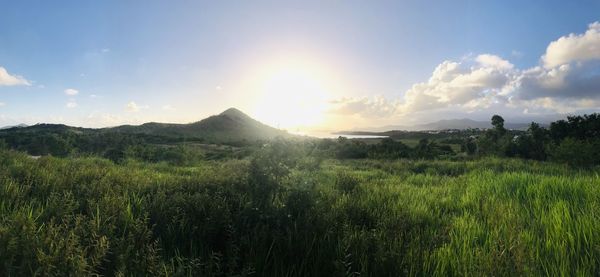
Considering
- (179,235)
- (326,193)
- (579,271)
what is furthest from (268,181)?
(579,271)

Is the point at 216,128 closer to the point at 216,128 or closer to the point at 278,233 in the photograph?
the point at 216,128

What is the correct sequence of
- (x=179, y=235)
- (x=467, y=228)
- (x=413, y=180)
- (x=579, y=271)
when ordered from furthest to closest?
(x=413, y=180) < (x=467, y=228) < (x=179, y=235) < (x=579, y=271)

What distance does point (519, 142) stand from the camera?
3928cm

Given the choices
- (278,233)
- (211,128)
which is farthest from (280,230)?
(211,128)

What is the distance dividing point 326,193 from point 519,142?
132 feet

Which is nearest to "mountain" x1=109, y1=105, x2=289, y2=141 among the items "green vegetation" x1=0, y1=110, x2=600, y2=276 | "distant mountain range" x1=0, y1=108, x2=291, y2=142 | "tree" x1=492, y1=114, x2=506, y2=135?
"distant mountain range" x1=0, y1=108, x2=291, y2=142

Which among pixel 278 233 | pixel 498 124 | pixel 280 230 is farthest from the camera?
pixel 498 124

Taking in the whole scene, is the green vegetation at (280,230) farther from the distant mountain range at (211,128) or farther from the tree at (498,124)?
the distant mountain range at (211,128)

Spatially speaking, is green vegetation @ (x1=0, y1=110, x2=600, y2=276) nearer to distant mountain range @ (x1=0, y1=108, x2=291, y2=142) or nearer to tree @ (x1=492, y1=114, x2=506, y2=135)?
tree @ (x1=492, y1=114, x2=506, y2=135)

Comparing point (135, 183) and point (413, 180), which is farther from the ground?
point (135, 183)

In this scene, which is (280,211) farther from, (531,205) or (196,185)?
(531,205)

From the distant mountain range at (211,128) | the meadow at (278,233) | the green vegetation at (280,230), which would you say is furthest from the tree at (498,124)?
the distant mountain range at (211,128)

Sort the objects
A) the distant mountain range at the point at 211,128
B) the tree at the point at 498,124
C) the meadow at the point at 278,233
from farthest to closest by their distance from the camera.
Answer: the distant mountain range at the point at 211,128 < the tree at the point at 498,124 < the meadow at the point at 278,233

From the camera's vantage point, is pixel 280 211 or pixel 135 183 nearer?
pixel 280 211
